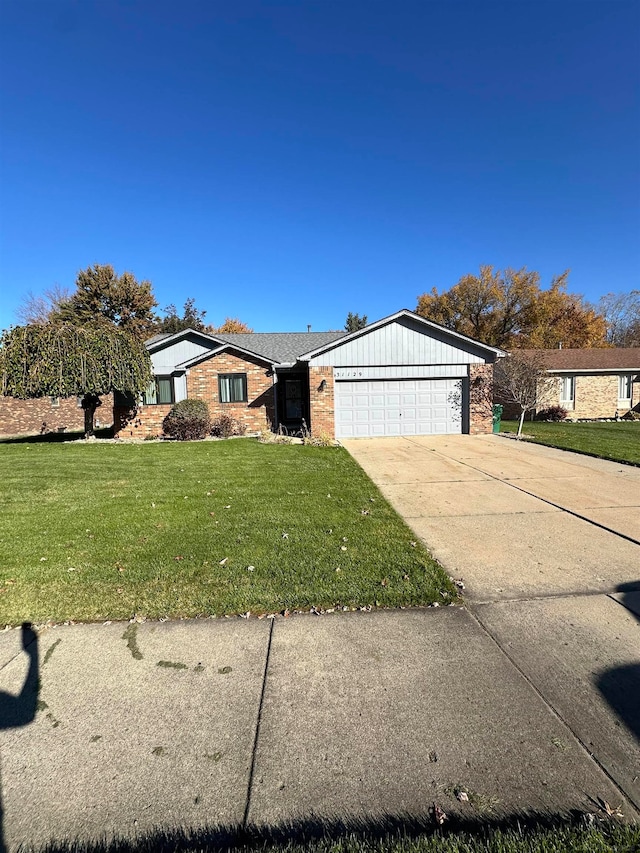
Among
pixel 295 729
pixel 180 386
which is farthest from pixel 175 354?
pixel 295 729

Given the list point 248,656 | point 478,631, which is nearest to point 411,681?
point 478,631

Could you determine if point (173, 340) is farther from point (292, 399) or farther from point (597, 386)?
point (597, 386)

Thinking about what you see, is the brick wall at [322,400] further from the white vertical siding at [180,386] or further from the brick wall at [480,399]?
the white vertical siding at [180,386]

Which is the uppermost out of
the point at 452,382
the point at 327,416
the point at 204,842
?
the point at 452,382

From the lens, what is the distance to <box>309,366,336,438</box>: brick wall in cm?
1559

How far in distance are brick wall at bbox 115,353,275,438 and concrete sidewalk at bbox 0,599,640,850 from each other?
14060mm

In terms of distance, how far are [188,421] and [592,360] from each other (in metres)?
21.3

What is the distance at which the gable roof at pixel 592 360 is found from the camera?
22344 millimetres

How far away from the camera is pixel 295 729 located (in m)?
2.26

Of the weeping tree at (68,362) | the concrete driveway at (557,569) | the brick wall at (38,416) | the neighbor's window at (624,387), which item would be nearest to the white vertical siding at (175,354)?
the weeping tree at (68,362)

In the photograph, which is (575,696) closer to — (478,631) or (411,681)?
(478,631)

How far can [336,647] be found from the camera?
2.97m

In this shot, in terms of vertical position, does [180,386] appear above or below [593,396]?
above

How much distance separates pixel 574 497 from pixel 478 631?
4.52 m
